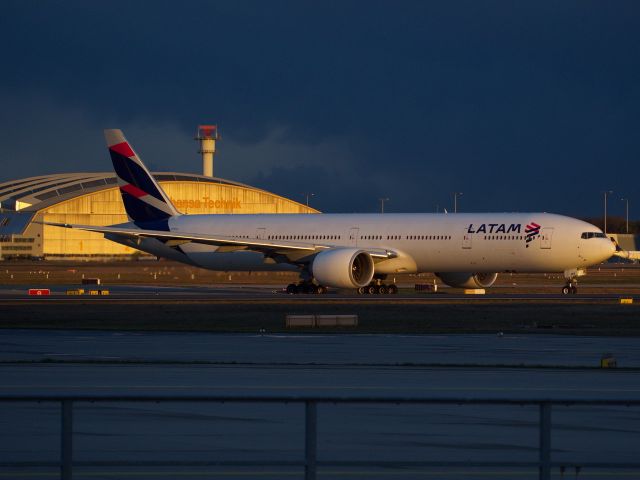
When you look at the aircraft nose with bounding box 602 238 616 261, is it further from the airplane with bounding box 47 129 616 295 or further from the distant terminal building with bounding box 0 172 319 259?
the distant terminal building with bounding box 0 172 319 259

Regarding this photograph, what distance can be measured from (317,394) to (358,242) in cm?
4673

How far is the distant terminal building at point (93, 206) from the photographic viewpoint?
11994 cm

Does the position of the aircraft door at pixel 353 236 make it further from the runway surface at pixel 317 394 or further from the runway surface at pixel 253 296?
the runway surface at pixel 317 394

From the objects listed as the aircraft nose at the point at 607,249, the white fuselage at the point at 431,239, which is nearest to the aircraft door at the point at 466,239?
the white fuselage at the point at 431,239

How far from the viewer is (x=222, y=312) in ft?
143

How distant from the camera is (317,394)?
16.9 metres

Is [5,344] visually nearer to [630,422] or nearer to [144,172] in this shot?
[630,422]

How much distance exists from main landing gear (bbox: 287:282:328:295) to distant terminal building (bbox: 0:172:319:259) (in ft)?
186

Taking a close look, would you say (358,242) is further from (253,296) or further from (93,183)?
(93,183)

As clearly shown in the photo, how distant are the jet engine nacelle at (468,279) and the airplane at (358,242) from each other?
0.05 metres

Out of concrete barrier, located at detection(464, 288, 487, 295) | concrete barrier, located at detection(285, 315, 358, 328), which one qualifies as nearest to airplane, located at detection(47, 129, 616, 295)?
Result: concrete barrier, located at detection(464, 288, 487, 295)

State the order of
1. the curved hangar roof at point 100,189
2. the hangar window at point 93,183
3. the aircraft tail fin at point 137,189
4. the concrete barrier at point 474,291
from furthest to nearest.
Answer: the hangar window at point 93,183
the curved hangar roof at point 100,189
the aircraft tail fin at point 137,189
the concrete barrier at point 474,291

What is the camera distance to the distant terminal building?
393ft

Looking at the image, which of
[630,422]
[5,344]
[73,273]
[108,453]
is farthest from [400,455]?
[73,273]
